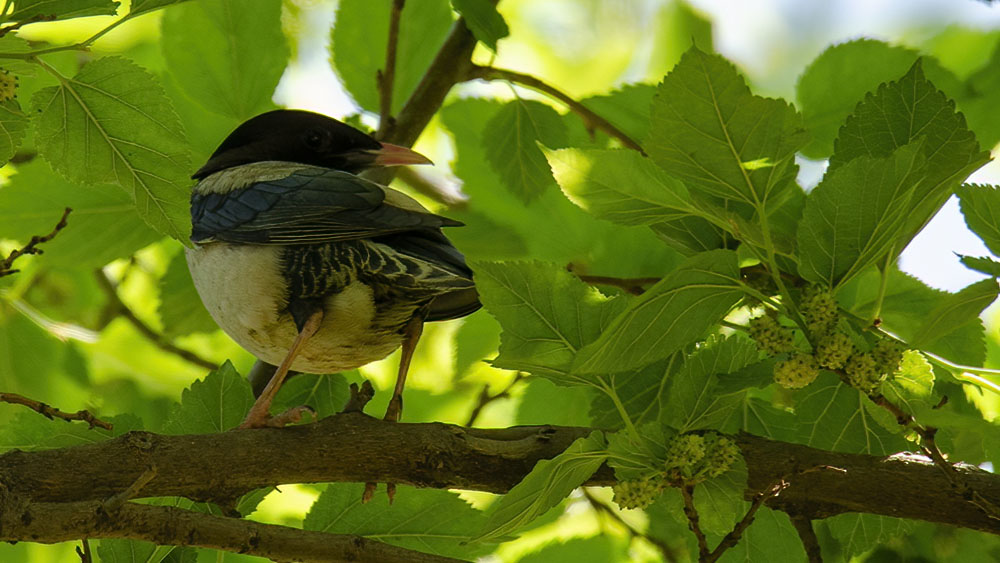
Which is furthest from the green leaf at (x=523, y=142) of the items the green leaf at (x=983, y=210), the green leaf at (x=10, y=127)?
the green leaf at (x=10, y=127)

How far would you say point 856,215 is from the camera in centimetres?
215

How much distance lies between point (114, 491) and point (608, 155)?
1.36 m

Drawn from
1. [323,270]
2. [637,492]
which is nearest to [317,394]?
[323,270]

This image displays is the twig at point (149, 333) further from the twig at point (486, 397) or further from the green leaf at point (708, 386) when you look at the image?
the green leaf at point (708, 386)

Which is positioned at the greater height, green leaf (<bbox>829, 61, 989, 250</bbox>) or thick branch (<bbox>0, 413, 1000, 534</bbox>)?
green leaf (<bbox>829, 61, 989, 250</bbox>)

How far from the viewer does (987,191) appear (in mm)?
2258

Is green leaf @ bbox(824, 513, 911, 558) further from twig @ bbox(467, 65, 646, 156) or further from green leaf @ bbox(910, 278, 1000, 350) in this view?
twig @ bbox(467, 65, 646, 156)

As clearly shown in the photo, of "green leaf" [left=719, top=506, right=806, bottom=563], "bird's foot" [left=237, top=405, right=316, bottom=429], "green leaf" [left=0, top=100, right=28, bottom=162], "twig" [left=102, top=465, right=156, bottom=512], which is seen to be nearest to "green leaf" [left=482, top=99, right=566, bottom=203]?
"bird's foot" [left=237, top=405, right=316, bottom=429]

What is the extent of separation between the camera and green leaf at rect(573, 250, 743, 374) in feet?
6.73

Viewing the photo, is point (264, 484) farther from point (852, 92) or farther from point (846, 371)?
point (852, 92)

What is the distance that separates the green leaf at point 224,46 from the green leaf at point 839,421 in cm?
216

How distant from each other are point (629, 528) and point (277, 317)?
5.46ft

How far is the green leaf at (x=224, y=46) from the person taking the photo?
3617 millimetres

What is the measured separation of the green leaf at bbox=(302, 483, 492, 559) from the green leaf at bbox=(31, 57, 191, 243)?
2.92ft
